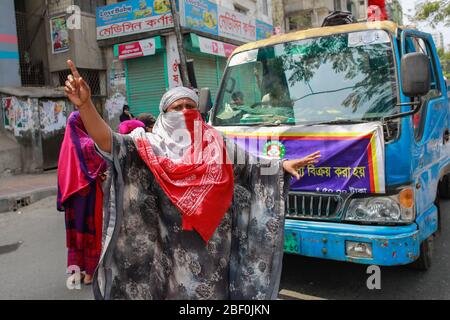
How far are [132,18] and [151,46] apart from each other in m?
1.12

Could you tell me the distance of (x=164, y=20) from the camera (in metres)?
12.0

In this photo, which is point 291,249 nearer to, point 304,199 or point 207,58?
point 304,199

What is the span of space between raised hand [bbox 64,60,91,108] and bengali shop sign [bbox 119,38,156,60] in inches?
430

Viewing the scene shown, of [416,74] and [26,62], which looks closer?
[416,74]

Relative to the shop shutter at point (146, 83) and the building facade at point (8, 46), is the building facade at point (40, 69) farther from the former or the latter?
the shop shutter at point (146, 83)

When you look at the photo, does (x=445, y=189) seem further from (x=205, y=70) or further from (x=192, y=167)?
(x=205, y=70)

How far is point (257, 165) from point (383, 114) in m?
1.30

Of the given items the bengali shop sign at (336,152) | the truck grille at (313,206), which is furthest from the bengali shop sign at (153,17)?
the truck grille at (313,206)

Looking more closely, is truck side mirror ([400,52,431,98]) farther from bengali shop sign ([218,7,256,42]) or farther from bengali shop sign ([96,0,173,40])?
bengali shop sign ([218,7,256,42])

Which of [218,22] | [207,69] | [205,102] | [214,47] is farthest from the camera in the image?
[207,69]

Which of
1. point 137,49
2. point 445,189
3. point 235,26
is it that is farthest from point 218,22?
point 445,189

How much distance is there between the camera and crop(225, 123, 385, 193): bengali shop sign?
2900mm

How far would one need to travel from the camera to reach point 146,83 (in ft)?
42.5

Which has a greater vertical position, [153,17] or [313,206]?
[153,17]
